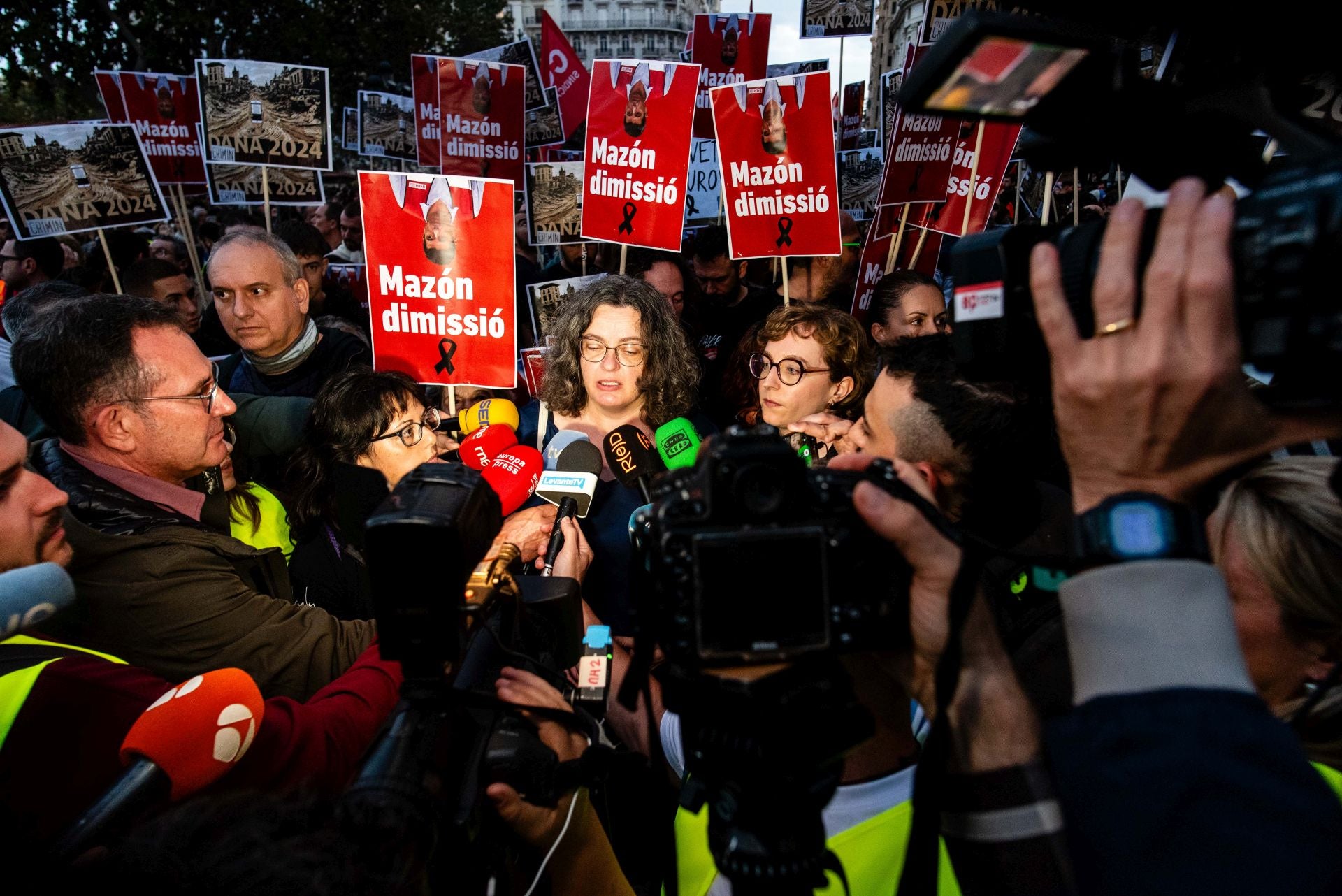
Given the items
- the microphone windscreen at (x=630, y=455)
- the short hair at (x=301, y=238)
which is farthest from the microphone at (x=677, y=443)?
the short hair at (x=301, y=238)

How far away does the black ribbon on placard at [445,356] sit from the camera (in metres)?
3.32

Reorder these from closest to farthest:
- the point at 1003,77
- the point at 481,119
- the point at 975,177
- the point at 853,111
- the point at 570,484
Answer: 1. the point at 1003,77
2. the point at 570,484
3. the point at 975,177
4. the point at 481,119
5. the point at 853,111

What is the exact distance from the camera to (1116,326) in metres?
0.82

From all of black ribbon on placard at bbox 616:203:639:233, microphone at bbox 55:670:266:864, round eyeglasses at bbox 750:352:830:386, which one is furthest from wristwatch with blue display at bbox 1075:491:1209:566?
black ribbon on placard at bbox 616:203:639:233

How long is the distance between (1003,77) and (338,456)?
2.38 metres

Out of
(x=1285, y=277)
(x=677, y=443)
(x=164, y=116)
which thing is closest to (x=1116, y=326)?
(x=1285, y=277)

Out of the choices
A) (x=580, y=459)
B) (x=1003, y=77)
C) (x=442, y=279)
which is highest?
(x=1003, y=77)

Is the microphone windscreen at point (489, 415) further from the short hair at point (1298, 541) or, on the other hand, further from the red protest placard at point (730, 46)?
the red protest placard at point (730, 46)

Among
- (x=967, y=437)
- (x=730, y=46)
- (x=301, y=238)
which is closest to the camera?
(x=967, y=437)

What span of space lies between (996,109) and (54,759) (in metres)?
1.62

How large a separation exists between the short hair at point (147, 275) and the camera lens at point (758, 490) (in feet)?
17.7

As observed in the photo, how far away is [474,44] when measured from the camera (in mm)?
28031

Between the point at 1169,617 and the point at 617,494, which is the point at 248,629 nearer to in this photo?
the point at 617,494

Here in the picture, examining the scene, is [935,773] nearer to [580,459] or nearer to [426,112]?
[580,459]
